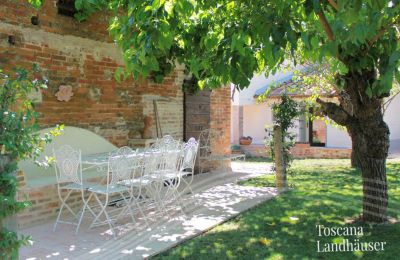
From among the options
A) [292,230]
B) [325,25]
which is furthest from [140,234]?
[325,25]

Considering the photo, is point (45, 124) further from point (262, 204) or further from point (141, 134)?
point (262, 204)

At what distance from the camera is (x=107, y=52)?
23.4ft

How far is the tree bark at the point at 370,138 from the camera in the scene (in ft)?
16.9

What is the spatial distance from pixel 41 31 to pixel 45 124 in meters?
1.26

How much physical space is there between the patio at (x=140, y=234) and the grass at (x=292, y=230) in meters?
0.20

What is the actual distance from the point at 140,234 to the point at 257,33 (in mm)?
2843

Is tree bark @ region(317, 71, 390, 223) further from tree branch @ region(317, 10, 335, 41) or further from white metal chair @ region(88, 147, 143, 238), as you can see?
white metal chair @ region(88, 147, 143, 238)

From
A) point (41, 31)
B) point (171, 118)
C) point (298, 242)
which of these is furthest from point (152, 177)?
point (171, 118)

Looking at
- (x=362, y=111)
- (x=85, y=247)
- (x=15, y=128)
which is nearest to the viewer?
(x=15, y=128)

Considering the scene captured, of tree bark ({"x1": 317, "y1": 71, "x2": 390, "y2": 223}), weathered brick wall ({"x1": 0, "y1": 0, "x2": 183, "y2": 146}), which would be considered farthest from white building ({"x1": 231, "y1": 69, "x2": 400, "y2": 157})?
tree bark ({"x1": 317, "y1": 71, "x2": 390, "y2": 223})

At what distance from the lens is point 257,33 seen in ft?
11.3

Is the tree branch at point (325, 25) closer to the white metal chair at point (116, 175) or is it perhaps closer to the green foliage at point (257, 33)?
the green foliage at point (257, 33)

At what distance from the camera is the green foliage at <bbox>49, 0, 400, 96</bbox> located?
3012 mm

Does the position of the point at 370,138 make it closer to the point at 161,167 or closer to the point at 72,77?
the point at 161,167
